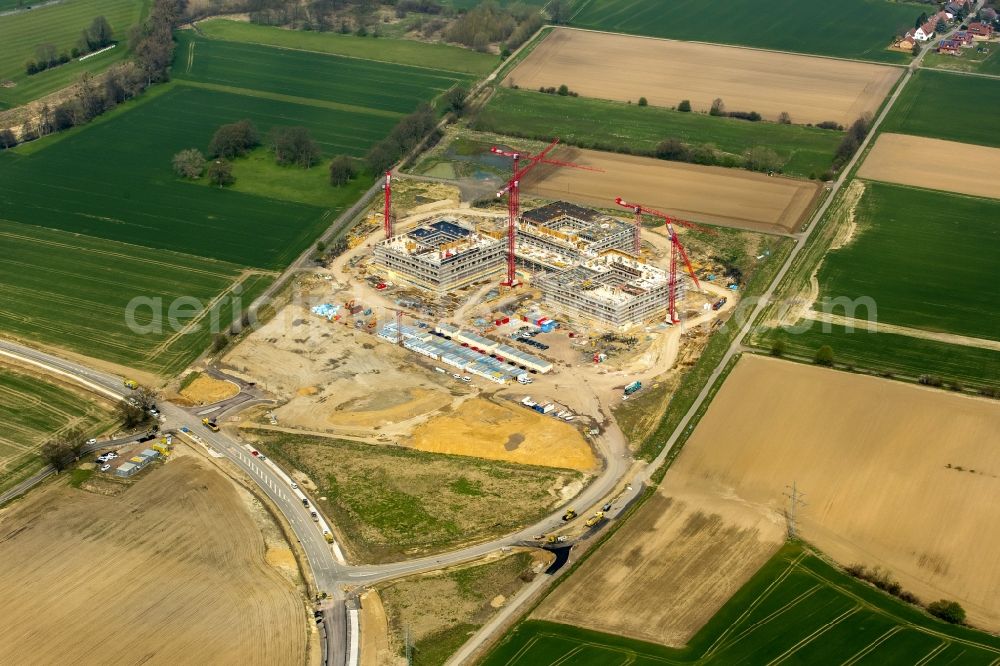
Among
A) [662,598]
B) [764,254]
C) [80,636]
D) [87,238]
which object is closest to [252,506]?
[80,636]

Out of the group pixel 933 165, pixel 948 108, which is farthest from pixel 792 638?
pixel 948 108

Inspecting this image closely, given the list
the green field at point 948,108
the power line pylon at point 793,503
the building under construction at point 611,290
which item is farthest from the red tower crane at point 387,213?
the green field at point 948,108

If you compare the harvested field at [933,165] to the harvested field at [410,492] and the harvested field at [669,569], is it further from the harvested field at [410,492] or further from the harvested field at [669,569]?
the harvested field at [410,492]

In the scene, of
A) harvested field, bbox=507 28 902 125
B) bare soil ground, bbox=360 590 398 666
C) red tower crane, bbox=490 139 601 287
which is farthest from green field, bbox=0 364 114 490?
harvested field, bbox=507 28 902 125

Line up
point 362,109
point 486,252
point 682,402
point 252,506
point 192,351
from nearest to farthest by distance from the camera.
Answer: point 252,506 → point 682,402 → point 192,351 → point 486,252 → point 362,109

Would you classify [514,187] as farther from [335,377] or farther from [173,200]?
[173,200]

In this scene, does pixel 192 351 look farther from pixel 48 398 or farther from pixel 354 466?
pixel 354 466

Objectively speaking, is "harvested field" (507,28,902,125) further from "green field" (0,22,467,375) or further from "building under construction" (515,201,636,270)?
"building under construction" (515,201,636,270)
